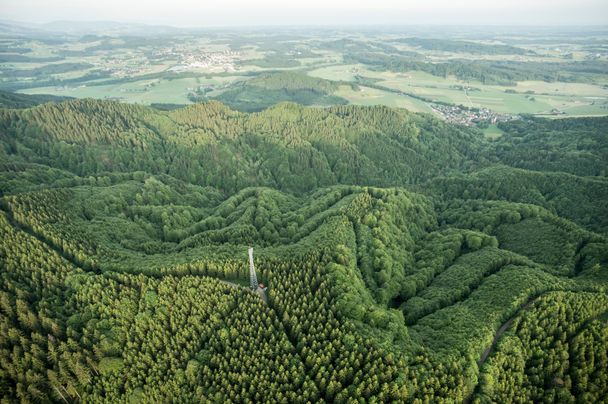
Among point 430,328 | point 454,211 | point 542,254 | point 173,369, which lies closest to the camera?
point 173,369

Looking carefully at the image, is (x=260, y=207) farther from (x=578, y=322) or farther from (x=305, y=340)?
(x=578, y=322)

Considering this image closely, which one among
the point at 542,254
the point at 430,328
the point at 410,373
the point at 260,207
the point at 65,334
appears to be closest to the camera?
the point at 410,373

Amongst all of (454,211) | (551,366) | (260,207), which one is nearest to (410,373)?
(551,366)

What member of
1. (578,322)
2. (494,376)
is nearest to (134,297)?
(494,376)

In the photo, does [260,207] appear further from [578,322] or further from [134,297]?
[578,322]

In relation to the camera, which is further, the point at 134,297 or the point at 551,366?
the point at 134,297

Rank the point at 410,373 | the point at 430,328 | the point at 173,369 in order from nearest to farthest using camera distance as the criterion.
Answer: the point at 410,373
the point at 173,369
the point at 430,328

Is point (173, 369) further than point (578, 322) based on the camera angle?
No

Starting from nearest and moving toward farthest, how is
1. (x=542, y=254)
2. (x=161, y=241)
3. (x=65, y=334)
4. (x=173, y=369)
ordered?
(x=173, y=369)
(x=65, y=334)
(x=542, y=254)
(x=161, y=241)

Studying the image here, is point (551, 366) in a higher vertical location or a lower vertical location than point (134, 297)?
lower
